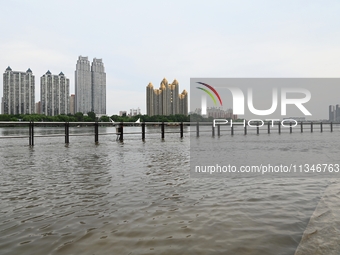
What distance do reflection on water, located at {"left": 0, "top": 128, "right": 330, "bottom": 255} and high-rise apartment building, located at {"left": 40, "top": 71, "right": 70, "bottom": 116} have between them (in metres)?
156

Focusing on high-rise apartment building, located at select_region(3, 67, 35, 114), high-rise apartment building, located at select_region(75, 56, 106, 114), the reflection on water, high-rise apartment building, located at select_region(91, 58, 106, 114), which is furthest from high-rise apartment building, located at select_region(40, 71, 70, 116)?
the reflection on water

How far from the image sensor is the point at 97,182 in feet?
22.1

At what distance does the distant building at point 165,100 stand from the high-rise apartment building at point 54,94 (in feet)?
155

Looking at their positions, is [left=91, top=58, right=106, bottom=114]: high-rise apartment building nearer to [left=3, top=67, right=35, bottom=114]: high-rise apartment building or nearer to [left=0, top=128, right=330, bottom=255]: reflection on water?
[left=3, top=67, right=35, bottom=114]: high-rise apartment building

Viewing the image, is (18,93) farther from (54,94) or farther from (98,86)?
(98,86)

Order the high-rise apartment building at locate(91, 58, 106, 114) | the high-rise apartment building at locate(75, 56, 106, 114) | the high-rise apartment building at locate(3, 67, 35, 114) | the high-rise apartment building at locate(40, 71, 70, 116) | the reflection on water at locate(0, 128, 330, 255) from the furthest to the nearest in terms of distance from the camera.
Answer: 1. the high-rise apartment building at locate(91, 58, 106, 114)
2. the high-rise apartment building at locate(75, 56, 106, 114)
3. the high-rise apartment building at locate(40, 71, 70, 116)
4. the high-rise apartment building at locate(3, 67, 35, 114)
5. the reflection on water at locate(0, 128, 330, 255)

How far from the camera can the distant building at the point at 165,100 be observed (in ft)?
396

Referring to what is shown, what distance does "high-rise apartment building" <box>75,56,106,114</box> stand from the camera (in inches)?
6304

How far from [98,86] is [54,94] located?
993 inches

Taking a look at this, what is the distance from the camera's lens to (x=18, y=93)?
143 meters

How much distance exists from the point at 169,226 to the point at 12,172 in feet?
20.4

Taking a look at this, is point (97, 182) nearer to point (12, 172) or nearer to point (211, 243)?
point (12, 172)

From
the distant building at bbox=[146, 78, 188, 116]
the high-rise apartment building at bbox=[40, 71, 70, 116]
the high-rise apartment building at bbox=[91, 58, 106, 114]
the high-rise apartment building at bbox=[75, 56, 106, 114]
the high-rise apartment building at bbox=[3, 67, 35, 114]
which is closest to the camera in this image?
the distant building at bbox=[146, 78, 188, 116]

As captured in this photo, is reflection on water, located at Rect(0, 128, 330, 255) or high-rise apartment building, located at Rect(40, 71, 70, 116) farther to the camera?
high-rise apartment building, located at Rect(40, 71, 70, 116)
